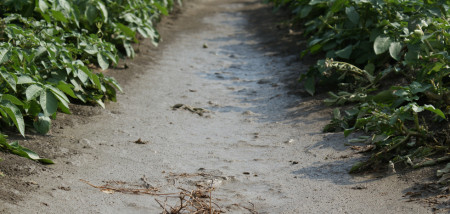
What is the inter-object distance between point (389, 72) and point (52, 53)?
118 inches

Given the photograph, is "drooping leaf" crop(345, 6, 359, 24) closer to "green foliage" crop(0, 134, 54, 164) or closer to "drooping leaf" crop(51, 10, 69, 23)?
"drooping leaf" crop(51, 10, 69, 23)

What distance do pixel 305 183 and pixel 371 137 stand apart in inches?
33.3

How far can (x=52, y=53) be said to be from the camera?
454cm

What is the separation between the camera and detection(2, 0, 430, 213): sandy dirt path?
337cm

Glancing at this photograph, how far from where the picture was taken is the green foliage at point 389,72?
3852 millimetres

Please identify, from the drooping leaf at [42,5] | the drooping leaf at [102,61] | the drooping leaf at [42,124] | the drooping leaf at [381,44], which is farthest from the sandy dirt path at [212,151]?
the drooping leaf at [42,5]

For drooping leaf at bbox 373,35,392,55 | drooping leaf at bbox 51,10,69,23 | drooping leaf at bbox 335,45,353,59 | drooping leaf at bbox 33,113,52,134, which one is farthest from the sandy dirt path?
drooping leaf at bbox 51,10,69,23

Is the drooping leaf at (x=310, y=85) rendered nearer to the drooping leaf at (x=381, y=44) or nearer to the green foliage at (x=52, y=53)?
the drooping leaf at (x=381, y=44)

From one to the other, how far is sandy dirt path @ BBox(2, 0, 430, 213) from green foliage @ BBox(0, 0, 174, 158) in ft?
0.81

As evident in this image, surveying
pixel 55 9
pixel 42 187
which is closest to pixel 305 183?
pixel 42 187

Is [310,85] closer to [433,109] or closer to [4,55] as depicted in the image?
[433,109]

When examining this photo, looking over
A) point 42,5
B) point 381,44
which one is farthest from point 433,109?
point 42,5

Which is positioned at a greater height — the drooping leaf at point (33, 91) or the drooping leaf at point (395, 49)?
the drooping leaf at point (33, 91)

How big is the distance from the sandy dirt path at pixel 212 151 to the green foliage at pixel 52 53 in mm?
247
